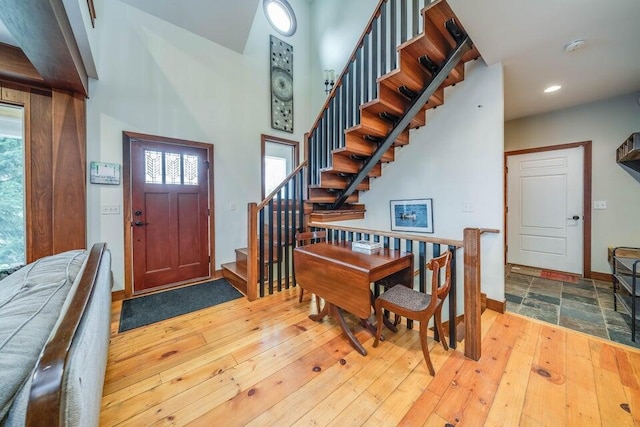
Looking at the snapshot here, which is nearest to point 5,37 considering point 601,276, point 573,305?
point 573,305

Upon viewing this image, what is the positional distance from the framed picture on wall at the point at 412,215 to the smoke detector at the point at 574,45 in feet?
5.75

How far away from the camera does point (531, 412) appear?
1.30 m

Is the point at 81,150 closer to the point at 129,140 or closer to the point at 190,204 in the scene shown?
the point at 129,140

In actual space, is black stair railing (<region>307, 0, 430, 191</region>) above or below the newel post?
above

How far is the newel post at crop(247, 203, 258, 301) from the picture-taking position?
2.64 m

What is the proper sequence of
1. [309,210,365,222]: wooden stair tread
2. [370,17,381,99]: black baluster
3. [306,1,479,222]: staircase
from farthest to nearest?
[309,210,365,222]: wooden stair tread < [370,17,381,99]: black baluster < [306,1,479,222]: staircase

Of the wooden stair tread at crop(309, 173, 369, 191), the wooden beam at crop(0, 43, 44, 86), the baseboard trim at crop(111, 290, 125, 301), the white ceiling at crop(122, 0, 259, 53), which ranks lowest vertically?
the baseboard trim at crop(111, 290, 125, 301)

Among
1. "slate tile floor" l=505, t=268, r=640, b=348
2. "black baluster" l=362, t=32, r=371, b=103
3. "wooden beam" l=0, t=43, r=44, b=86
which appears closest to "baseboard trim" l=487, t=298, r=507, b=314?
"slate tile floor" l=505, t=268, r=640, b=348

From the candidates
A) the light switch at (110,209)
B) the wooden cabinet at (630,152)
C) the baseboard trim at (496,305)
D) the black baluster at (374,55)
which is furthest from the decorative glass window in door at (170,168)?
the wooden cabinet at (630,152)

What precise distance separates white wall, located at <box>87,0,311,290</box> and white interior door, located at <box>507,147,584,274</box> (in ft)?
13.0

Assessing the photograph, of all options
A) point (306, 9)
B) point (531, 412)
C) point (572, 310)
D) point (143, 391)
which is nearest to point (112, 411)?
point (143, 391)

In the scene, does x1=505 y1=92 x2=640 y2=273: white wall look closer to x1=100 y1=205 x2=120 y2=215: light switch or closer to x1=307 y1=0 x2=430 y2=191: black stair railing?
x1=307 y1=0 x2=430 y2=191: black stair railing

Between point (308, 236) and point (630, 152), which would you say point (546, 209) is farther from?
point (308, 236)

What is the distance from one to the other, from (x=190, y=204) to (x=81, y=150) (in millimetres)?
1186
